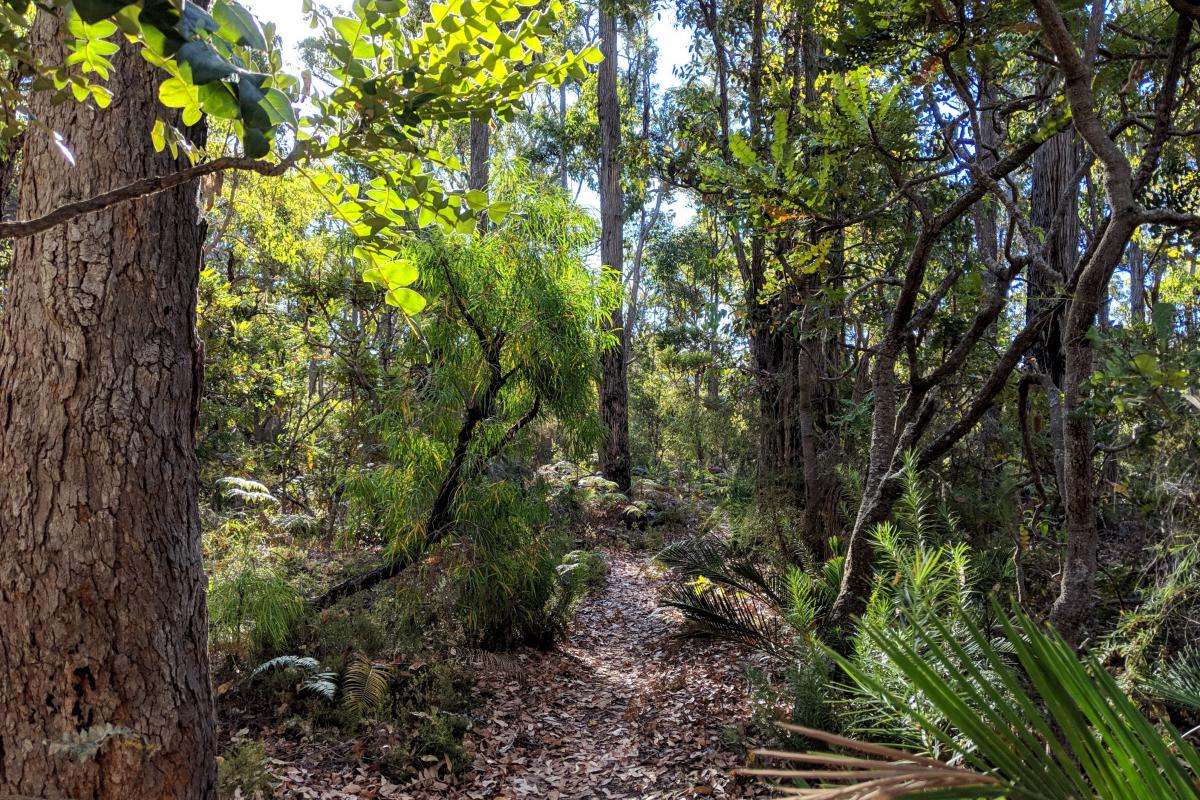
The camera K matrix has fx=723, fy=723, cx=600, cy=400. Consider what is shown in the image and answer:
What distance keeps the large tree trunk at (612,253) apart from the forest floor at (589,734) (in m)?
6.69

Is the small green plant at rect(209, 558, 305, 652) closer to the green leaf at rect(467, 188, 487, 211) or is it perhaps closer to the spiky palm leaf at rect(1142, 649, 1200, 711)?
the green leaf at rect(467, 188, 487, 211)

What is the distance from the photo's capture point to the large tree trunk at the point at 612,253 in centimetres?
1323

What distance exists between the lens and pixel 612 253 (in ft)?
46.3

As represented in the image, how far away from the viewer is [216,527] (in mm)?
6027

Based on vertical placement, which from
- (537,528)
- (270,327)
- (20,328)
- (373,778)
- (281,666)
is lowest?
(373,778)

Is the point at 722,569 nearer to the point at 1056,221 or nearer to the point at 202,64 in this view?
the point at 1056,221

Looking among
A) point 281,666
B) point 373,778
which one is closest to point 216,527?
point 281,666

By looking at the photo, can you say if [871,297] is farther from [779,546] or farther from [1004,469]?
[779,546]

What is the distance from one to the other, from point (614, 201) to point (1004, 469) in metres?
9.37

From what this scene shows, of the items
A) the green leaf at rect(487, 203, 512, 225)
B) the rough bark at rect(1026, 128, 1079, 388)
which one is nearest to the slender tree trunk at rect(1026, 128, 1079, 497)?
the rough bark at rect(1026, 128, 1079, 388)

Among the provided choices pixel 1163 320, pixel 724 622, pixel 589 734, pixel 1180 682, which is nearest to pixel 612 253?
pixel 724 622

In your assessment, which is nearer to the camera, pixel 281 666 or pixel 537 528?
pixel 281 666

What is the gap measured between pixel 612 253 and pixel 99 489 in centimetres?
1270

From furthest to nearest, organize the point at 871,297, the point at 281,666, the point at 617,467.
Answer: the point at 617,467
the point at 871,297
the point at 281,666
